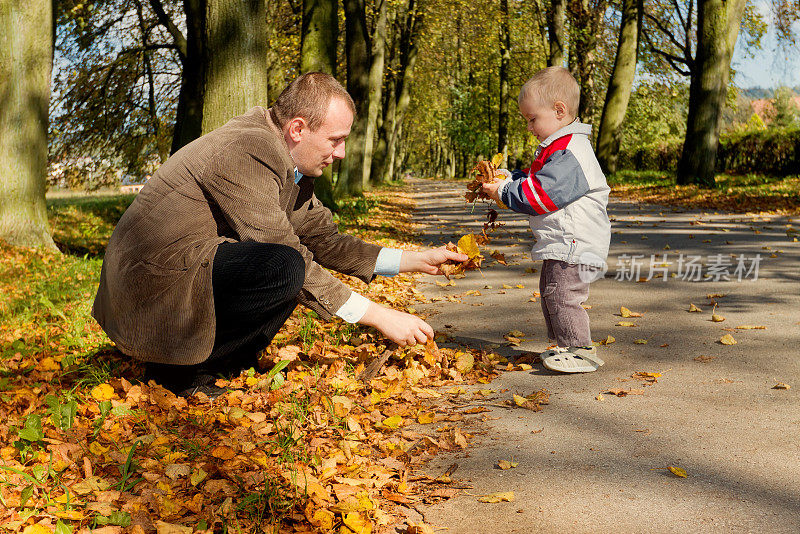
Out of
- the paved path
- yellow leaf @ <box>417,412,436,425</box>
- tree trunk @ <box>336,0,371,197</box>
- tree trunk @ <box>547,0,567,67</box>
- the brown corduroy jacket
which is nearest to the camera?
the paved path

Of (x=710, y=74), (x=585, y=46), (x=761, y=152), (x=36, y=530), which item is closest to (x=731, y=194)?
(x=710, y=74)

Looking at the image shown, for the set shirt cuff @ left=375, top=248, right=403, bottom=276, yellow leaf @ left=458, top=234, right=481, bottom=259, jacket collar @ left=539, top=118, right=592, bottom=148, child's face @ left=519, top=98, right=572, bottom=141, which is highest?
child's face @ left=519, top=98, right=572, bottom=141

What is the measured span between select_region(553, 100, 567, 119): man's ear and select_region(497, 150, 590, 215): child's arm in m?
0.23

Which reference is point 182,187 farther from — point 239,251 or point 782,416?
point 782,416

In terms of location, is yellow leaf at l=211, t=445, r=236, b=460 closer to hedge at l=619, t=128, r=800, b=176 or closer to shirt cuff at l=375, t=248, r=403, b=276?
shirt cuff at l=375, t=248, r=403, b=276

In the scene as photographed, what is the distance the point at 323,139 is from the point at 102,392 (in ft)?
5.83

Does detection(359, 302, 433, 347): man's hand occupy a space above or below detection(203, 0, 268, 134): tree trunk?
below

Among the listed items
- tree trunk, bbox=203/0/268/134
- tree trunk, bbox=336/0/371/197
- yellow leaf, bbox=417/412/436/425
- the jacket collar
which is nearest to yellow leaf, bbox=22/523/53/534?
yellow leaf, bbox=417/412/436/425

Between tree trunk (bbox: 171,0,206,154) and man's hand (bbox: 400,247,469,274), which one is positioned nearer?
man's hand (bbox: 400,247,469,274)

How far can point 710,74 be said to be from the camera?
658 inches

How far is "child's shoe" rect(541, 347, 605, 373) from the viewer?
396 centimetres

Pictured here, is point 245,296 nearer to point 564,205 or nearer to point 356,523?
point 356,523

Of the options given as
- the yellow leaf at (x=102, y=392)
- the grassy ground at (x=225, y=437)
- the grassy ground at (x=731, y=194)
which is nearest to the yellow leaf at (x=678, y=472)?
the grassy ground at (x=225, y=437)

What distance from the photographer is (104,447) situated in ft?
9.67
